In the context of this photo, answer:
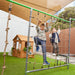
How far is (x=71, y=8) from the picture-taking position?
11938mm

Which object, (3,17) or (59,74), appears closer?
(59,74)

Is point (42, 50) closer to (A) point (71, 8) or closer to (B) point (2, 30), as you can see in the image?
(B) point (2, 30)

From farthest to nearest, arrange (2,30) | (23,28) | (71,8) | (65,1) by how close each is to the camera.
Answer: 1. (71,8)
2. (23,28)
3. (2,30)
4. (65,1)

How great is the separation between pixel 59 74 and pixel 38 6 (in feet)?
7.72

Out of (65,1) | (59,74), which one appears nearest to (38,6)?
(65,1)

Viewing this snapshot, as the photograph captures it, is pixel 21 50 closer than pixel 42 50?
No

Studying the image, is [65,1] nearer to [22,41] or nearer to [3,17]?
[22,41]

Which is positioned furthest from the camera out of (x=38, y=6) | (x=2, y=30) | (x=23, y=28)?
(x=23, y=28)

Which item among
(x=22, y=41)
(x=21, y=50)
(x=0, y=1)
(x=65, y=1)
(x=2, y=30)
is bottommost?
(x=21, y=50)

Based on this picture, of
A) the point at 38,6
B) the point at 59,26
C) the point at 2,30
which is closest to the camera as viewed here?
the point at 59,26

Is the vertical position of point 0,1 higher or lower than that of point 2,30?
higher

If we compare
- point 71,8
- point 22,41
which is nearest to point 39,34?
point 22,41

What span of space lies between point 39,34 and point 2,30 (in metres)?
4.03

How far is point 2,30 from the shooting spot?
5.54m
